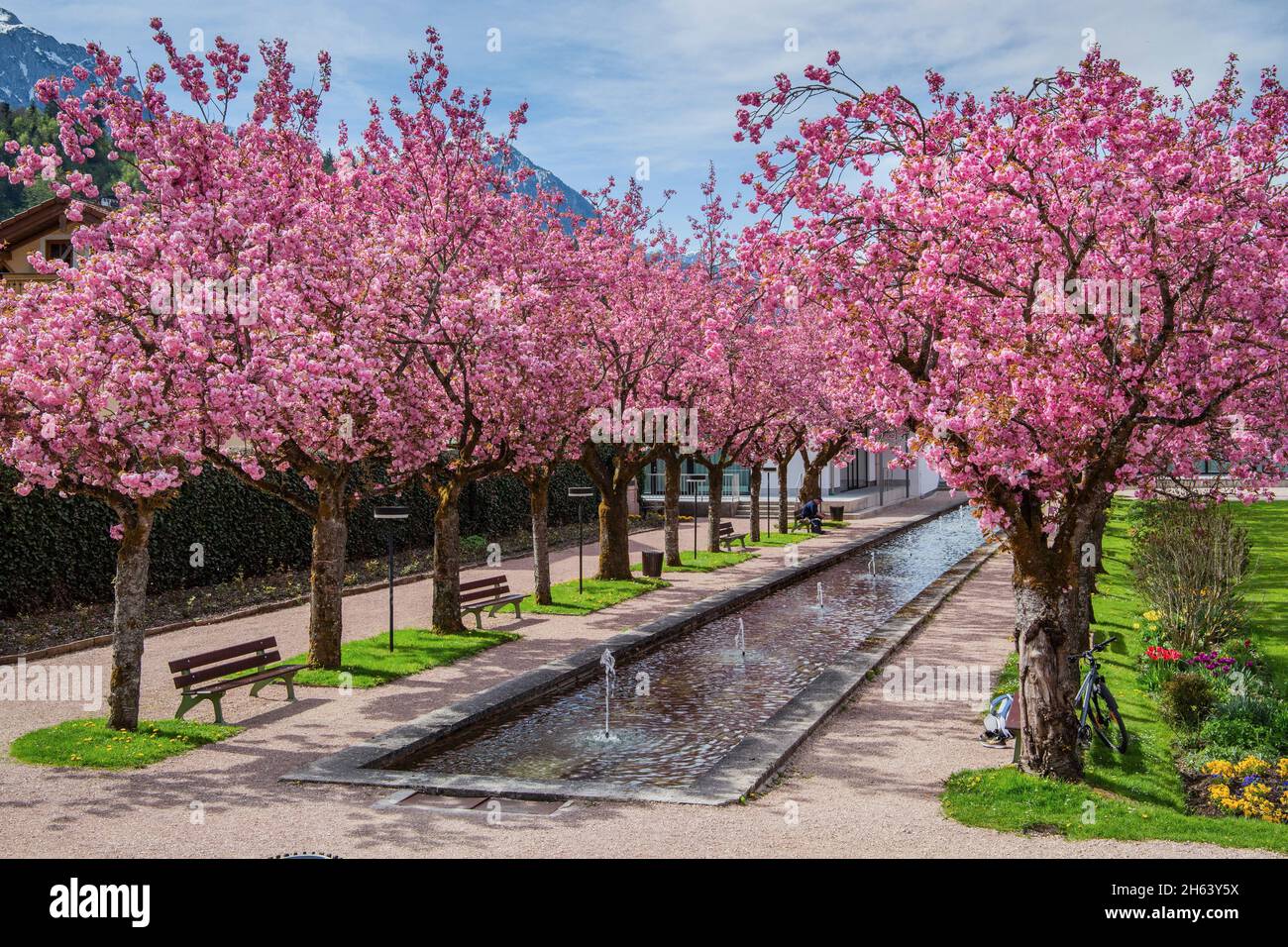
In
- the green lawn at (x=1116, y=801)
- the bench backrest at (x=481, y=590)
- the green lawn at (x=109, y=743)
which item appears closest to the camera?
the green lawn at (x=1116, y=801)

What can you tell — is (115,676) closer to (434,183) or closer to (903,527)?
(434,183)

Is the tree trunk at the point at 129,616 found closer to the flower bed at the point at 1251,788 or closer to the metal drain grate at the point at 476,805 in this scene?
the metal drain grate at the point at 476,805

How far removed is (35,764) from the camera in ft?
35.9

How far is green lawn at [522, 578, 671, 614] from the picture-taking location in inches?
833

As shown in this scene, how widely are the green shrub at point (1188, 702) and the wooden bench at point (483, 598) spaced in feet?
35.7

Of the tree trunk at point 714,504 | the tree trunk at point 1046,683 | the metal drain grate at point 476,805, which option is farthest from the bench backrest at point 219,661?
the tree trunk at point 714,504

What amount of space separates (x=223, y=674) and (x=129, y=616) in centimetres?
138

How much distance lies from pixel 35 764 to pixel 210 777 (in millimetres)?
1972

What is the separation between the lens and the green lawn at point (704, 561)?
27656 millimetres

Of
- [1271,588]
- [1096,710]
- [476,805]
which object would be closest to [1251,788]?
[1096,710]

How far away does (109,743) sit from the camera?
1156 centimetres

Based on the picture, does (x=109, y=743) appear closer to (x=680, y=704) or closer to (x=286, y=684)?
(x=286, y=684)

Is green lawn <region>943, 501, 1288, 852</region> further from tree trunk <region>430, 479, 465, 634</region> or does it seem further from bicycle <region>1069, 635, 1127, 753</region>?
tree trunk <region>430, 479, 465, 634</region>

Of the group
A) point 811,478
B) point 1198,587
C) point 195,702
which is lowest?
point 195,702
